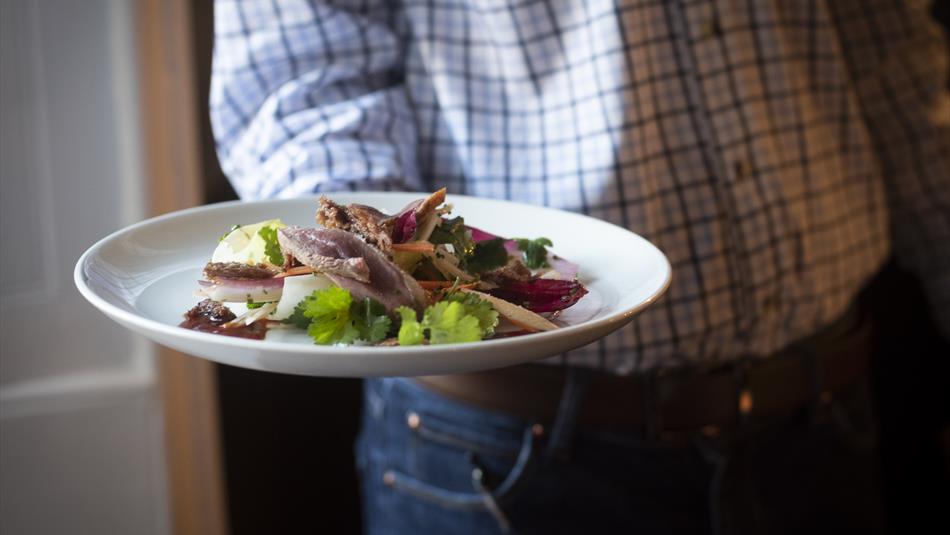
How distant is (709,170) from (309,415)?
3.98 ft

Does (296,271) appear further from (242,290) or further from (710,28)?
(710,28)

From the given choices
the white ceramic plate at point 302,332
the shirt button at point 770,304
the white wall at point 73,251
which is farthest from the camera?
the white wall at point 73,251

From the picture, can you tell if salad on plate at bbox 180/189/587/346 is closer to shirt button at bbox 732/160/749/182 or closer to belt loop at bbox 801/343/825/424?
shirt button at bbox 732/160/749/182

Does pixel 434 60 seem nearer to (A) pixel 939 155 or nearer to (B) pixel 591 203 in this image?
Answer: (B) pixel 591 203

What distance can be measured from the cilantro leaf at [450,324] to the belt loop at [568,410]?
0.50 meters

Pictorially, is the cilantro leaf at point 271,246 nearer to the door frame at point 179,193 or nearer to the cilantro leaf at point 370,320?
the cilantro leaf at point 370,320

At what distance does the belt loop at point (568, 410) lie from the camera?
1.11 m

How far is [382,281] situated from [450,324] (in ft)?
0.33

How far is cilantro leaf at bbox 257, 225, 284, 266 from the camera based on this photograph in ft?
2.38

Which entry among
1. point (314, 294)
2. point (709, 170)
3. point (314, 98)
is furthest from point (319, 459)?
point (314, 294)

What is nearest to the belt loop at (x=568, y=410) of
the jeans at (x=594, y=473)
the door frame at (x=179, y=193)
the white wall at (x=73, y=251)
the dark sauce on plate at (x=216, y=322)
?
the jeans at (x=594, y=473)

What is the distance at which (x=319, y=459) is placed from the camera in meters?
2.04

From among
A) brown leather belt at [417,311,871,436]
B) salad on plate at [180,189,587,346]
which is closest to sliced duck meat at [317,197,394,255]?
salad on plate at [180,189,587,346]

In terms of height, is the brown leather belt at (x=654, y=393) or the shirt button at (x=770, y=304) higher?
the shirt button at (x=770, y=304)
